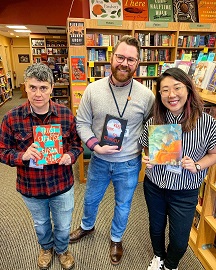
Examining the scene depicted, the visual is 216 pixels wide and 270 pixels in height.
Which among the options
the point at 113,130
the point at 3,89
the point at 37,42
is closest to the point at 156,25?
the point at 113,130

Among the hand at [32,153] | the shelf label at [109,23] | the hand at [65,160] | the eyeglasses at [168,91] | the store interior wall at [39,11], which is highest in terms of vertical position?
the store interior wall at [39,11]

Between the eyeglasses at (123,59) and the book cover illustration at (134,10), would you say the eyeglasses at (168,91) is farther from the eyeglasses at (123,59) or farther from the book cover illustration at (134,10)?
the book cover illustration at (134,10)

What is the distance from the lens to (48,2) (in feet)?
18.7

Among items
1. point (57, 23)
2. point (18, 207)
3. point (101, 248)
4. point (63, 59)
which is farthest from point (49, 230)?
point (63, 59)

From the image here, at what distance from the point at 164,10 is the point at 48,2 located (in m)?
3.13

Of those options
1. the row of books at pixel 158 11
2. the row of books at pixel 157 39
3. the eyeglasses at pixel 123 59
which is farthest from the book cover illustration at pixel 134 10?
the eyeglasses at pixel 123 59

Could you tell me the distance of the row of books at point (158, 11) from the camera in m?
4.16

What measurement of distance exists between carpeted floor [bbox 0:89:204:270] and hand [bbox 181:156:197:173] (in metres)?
1.09

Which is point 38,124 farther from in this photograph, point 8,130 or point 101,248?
point 101,248

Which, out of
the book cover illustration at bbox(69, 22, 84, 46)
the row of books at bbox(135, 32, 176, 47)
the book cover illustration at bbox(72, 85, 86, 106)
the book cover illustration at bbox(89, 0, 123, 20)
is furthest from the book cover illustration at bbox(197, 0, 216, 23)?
the book cover illustration at bbox(72, 85, 86, 106)

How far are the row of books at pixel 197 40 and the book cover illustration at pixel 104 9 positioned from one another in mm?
1363

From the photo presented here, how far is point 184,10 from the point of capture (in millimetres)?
4523

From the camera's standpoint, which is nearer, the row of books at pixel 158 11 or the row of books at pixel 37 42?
the row of books at pixel 158 11

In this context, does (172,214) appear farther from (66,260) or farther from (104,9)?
(104,9)
